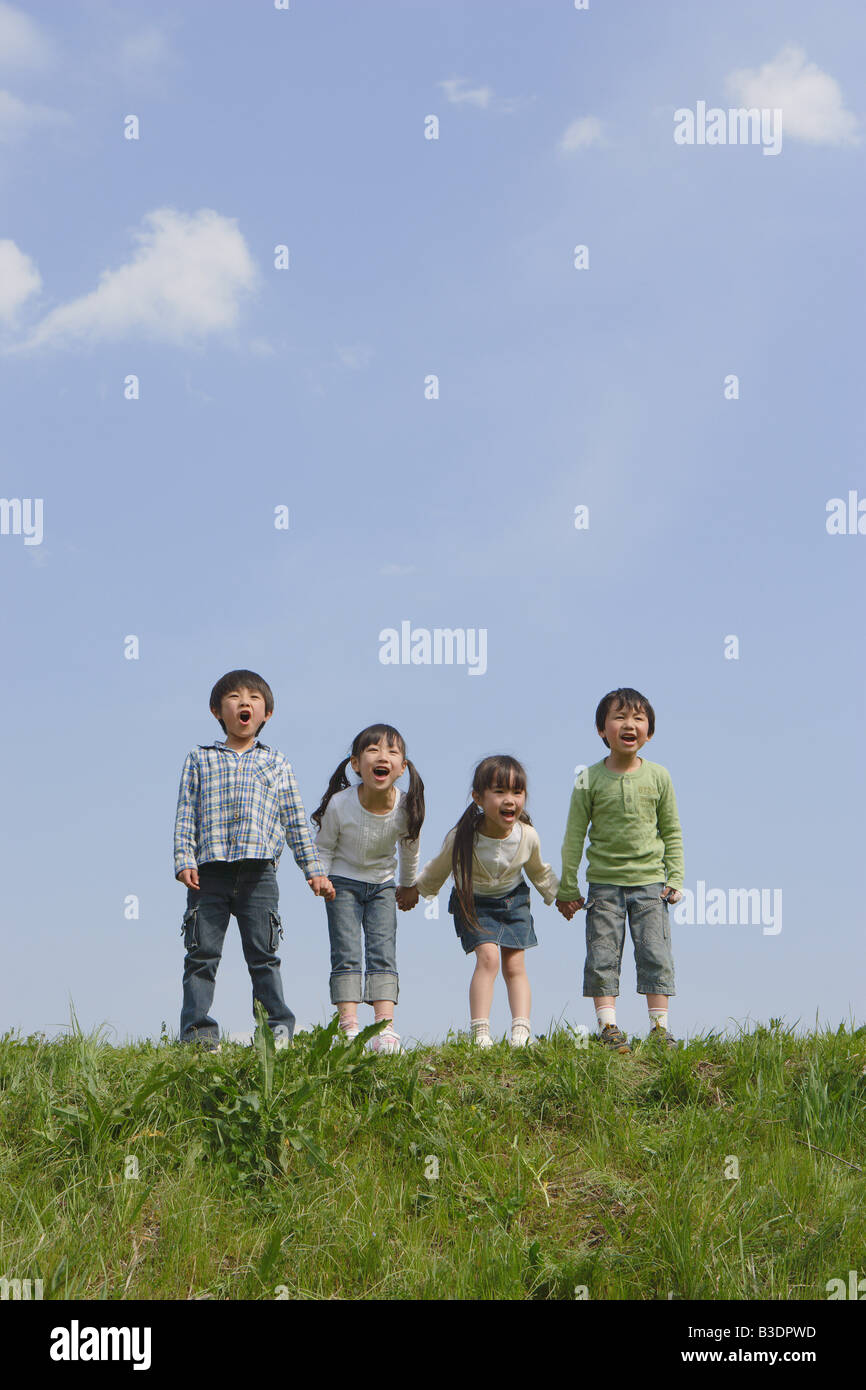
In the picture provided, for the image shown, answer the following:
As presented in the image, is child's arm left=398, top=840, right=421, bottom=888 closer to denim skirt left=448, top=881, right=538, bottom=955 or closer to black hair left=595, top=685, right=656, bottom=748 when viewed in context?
denim skirt left=448, top=881, right=538, bottom=955

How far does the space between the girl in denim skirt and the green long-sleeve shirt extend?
0.33m

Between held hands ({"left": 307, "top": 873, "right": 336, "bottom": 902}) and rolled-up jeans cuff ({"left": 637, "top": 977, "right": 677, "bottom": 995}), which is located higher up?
held hands ({"left": 307, "top": 873, "right": 336, "bottom": 902})

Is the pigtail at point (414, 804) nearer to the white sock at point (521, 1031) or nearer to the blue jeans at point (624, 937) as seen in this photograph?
the blue jeans at point (624, 937)

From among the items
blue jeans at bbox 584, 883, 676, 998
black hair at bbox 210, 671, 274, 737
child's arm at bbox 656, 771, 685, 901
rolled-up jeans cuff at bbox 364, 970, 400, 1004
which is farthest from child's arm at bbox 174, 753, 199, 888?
child's arm at bbox 656, 771, 685, 901

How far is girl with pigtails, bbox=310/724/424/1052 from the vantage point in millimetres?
8117

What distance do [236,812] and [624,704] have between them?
9.76ft

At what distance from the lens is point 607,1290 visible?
5312 millimetres


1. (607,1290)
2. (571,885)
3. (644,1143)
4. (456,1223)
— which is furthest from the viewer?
(571,885)

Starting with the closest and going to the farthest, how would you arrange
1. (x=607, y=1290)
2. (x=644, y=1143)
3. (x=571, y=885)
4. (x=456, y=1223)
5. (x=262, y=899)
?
(x=607, y=1290)
(x=456, y=1223)
(x=644, y=1143)
(x=262, y=899)
(x=571, y=885)

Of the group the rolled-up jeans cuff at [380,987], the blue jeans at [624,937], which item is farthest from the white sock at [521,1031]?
the rolled-up jeans cuff at [380,987]

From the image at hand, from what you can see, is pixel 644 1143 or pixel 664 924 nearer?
pixel 644 1143
